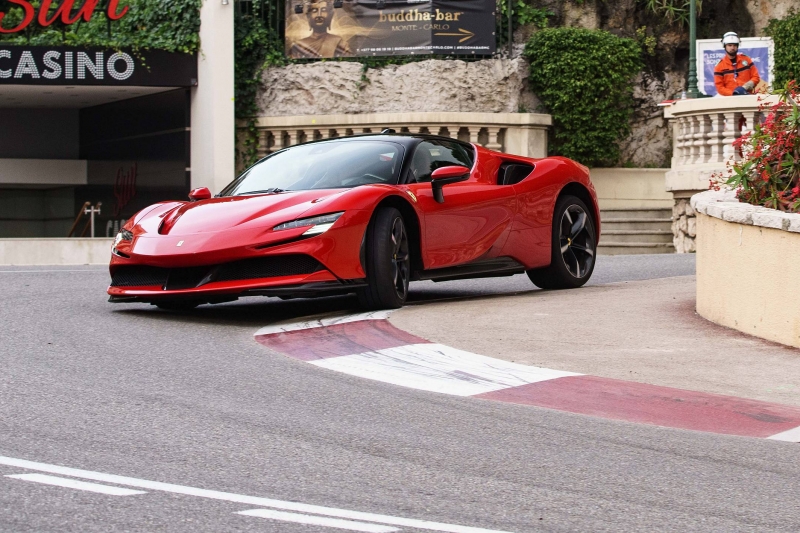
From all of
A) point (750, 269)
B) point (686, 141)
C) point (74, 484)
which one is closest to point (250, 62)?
point (686, 141)

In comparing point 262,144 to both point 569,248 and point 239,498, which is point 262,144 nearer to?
point 569,248

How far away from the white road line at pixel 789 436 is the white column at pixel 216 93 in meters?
19.7

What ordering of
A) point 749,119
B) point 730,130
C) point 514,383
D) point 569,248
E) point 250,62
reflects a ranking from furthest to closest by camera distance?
point 250,62 < point 730,130 < point 749,119 < point 569,248 < point 514,383

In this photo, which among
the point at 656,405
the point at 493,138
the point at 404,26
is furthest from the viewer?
the point at 404,26

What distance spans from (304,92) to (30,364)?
18927 millimetres

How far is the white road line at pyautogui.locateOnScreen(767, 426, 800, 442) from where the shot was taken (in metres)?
6.05

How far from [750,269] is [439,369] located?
2597 millimetres

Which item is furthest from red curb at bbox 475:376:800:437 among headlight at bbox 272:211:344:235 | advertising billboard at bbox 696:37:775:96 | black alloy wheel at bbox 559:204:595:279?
advertising billboard at bbox 696:37:775:96

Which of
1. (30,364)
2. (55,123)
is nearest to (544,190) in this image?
(30,364)

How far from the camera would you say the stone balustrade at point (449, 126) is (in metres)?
24.8

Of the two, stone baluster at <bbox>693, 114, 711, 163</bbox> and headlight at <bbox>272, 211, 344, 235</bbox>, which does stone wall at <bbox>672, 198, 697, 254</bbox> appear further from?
headlight at <bbox>272, 211, 344, 235</bbox>

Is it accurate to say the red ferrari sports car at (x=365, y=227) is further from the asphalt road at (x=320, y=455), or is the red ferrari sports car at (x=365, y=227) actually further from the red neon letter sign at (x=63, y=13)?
the red neon letter sign at (x=63, y=13)

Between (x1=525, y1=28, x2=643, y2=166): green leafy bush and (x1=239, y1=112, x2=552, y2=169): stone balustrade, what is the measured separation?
0.47 metres

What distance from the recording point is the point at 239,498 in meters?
4.59
